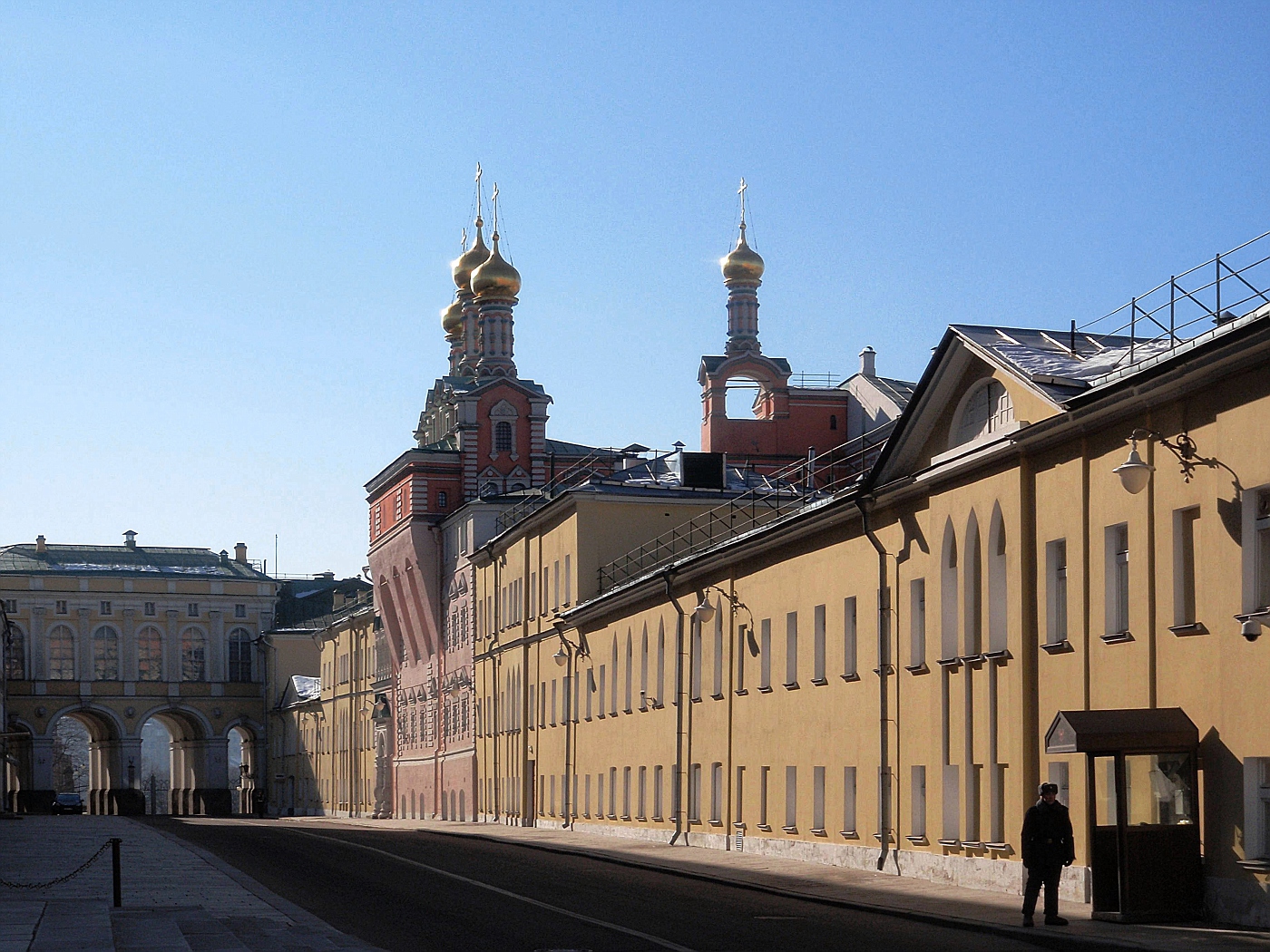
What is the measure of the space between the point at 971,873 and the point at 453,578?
47403 millimetres

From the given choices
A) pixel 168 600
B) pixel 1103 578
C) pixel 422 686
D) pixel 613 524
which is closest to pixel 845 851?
pixel 1103 578

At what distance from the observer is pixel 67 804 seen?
335 feet

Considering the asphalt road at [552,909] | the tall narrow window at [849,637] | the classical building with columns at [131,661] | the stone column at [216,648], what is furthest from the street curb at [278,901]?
the stone column at [216,648]

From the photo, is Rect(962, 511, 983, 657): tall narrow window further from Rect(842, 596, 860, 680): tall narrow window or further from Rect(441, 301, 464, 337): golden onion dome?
Rect(441, 301, 464, 337): golden onion dome

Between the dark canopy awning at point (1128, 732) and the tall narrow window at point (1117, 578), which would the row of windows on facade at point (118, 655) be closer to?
the tall narrow window at point (1117, 578)

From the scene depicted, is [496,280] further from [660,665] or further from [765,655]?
[765,655]

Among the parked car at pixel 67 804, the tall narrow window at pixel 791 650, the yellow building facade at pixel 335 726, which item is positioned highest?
the tall narrow window at pixel 791 650

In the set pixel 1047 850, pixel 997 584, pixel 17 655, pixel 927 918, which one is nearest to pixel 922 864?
pixel 997 584

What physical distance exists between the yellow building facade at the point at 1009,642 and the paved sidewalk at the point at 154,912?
28.7 feet

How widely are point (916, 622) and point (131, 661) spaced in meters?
89.2

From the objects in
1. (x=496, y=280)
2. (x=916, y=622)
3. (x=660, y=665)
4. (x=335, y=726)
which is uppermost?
(x=496, y=280)

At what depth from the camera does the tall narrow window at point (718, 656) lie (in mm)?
39500

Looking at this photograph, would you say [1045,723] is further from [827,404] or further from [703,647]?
[827,404]

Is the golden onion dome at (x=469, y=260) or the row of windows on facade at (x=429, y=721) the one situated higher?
the golden onion dome at (x=469, y=260)
